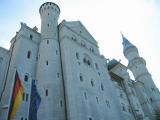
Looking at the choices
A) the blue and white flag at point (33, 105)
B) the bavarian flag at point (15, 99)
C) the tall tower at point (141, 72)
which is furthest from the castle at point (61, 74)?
the tall tower at point (141, 72)

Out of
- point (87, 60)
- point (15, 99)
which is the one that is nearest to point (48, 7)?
point (87, 60)

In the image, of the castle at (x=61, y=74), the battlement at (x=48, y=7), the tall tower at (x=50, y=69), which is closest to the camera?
the tall tower at (x=50, y=69)

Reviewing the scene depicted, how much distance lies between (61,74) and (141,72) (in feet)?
108

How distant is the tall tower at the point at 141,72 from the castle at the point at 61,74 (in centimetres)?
746

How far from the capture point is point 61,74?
30.9 metres

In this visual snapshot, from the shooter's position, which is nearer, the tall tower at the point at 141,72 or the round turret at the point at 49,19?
the round turret at the point at 49,19

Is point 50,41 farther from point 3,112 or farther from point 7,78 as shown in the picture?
point 3,112

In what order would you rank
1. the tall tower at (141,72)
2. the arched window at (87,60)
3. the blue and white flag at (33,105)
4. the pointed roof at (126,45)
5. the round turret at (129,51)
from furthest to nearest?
the pointed roof at (126,45)
the round turret at (129,51)
the tall tower at (141,72)
the arched window at (87,60)
the blue and white flag at (33,105)

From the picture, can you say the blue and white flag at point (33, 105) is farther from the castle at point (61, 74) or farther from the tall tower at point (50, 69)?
the tall tower at point (50, 69)

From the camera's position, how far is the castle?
26.1 m

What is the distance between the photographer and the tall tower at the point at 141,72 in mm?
51875

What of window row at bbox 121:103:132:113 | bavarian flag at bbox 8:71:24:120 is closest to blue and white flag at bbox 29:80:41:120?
bavarian flag at bbox 8:71:24:120

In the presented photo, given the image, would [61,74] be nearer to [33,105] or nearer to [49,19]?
[49,19]

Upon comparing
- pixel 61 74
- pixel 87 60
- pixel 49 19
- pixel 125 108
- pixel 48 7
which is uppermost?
pixel 48 7
